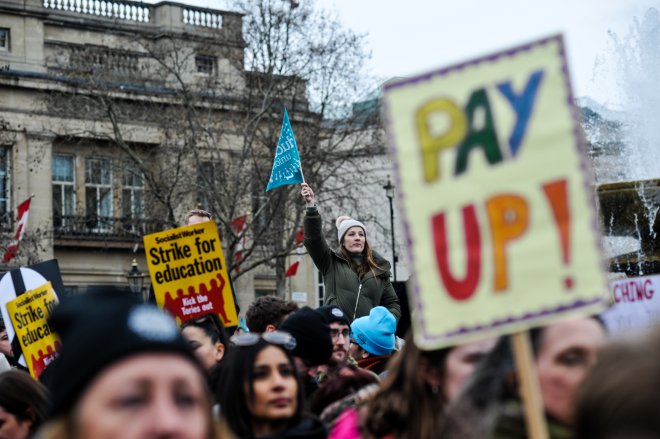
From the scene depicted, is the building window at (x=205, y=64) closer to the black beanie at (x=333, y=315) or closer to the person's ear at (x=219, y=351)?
A: the black beanie at (x=333, y=315)

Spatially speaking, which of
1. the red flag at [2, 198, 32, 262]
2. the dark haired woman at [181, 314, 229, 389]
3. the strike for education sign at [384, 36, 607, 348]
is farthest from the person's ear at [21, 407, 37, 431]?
the red flag at [2, 198, 32, 262]

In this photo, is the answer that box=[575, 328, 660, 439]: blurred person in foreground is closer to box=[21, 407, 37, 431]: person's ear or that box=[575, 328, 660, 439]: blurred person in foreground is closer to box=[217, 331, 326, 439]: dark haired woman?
box=[217, 331, 326, 439]: dark haired woman

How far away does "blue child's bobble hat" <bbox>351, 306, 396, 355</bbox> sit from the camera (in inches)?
304

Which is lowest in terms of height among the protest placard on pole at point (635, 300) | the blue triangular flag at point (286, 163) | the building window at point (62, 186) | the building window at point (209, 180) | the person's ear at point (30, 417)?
the person's ear at point (30, 417)

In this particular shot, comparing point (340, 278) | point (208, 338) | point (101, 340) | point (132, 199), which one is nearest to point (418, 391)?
point (101, 340)

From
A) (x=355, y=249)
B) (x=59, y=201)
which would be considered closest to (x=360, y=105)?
(x=59, y=201)

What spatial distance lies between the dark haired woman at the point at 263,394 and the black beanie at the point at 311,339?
1388 millimetres

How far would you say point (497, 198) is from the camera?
3201 millimetres

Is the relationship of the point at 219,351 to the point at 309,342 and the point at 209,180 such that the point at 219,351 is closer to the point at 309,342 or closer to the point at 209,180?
the point at 309,342

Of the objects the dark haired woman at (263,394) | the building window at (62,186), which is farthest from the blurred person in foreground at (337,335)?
the building window at (62,186)

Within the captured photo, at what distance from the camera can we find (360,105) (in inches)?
1324

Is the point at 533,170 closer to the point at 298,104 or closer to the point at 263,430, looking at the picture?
the point at 263,430

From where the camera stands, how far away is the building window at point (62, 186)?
39.1 m

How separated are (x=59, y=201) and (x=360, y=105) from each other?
1113 cm
